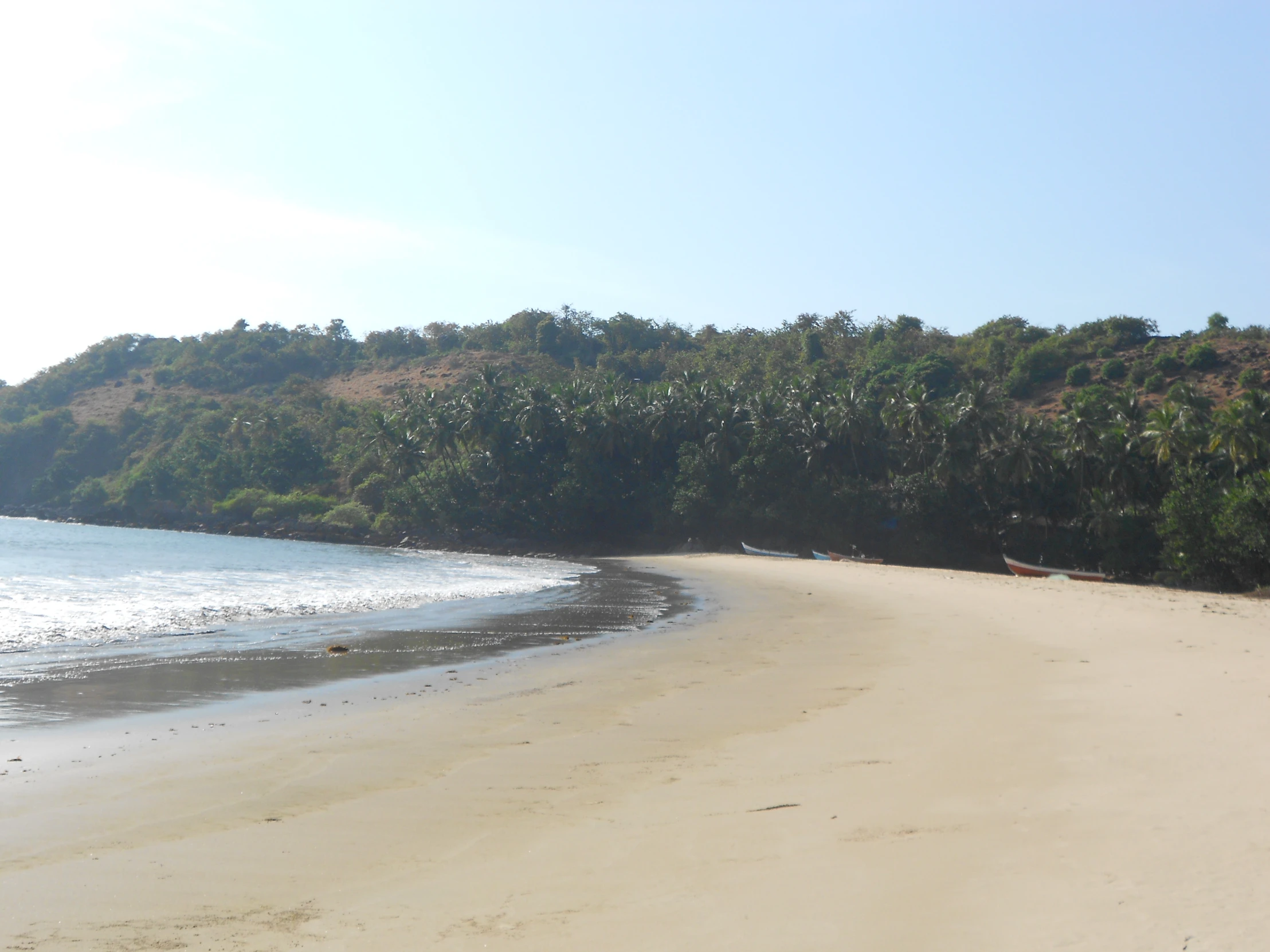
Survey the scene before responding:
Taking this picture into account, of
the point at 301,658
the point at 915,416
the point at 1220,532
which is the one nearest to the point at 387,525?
the point at 915,416

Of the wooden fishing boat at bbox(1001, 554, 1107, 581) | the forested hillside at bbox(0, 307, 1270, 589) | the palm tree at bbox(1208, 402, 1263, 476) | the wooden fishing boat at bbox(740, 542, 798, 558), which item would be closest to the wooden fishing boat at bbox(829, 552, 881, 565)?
the wooden fishing boat at bbox(740, 542, 798, 558)

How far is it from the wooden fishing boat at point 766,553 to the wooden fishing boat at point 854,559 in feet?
7.64

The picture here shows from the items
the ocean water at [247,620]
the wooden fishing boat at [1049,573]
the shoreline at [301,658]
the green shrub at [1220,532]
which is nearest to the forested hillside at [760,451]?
the green shrub at [1220,532]

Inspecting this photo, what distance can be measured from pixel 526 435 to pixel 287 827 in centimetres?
6185

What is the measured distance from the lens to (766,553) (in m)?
53.0

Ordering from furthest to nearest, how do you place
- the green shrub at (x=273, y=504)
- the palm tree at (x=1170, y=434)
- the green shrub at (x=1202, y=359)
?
the green shrub at (x=273, y=504), the green shrub at (x=1202, y=359), the palm tree at (x=1170, y=434)

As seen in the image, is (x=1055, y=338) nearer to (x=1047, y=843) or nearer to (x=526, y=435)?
(x=526, y=435)

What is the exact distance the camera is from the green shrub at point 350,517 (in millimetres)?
70875

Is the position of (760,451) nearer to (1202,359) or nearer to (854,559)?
(854,559)

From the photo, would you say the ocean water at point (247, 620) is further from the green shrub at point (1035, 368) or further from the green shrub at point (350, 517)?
the green shrub at point (1035, 368)

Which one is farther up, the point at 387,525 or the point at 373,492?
the point at 373,492

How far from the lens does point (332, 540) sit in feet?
222

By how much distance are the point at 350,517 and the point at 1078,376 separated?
201 ft

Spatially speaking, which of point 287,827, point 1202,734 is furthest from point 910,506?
point 287,827
